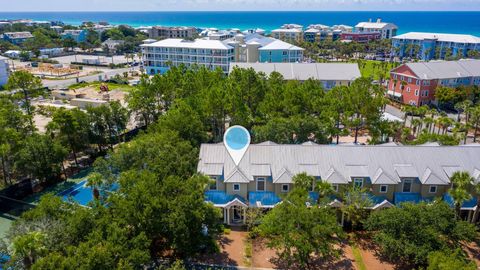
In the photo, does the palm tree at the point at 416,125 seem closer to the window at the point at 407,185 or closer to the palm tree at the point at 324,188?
the window at the point at 407,185

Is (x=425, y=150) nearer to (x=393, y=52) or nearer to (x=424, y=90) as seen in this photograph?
(x=424, y=90)

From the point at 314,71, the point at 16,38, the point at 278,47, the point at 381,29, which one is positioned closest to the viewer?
the point at 314,71

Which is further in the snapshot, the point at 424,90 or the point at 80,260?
the point at 424,90

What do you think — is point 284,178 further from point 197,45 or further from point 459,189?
point 197,45

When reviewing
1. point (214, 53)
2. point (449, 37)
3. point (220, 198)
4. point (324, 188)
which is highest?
point (449, 37)

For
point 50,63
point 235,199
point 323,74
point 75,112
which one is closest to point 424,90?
point 323,74

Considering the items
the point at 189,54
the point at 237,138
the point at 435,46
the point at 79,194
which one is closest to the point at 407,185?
the point at 237,138

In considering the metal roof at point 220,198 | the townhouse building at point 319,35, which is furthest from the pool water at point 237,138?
the townhouse building at point 319,35

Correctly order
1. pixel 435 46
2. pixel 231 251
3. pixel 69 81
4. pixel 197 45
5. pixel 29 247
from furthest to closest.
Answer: pixel 435 46, pixel 69 81, pixel 197 45, pixel 231 251, pixel 29 247
